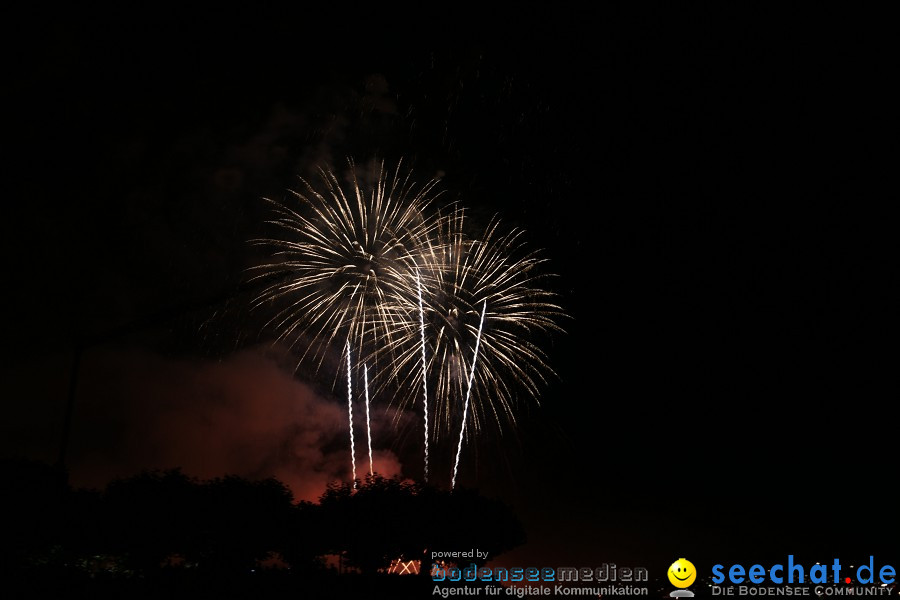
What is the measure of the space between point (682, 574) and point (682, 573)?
0.05 meters

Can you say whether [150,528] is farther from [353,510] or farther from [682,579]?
[682,579]

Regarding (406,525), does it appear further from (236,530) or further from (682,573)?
(682,573)

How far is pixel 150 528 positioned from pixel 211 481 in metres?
3.21

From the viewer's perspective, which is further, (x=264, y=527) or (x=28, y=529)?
(x=264, y=527)

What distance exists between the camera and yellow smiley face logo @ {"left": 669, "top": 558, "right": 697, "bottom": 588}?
28.1 meters

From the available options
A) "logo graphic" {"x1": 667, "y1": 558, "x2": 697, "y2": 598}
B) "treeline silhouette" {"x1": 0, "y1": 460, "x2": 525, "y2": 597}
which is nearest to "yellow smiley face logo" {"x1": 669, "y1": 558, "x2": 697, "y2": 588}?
"logo graphic" {"x1": 667, "y1": 558, "x2": 697, "y2": 598}

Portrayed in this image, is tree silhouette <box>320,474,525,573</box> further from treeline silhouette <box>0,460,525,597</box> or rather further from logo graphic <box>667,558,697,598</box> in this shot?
logo graphic <box>667,558,697,598</box>

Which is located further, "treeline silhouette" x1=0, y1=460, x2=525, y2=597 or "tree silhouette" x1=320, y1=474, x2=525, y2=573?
"tree silhouette" x1=320, y1=474, x2=525, y2=573

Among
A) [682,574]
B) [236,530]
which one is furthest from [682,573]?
[236,530]

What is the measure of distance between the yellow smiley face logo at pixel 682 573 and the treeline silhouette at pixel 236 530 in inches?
312

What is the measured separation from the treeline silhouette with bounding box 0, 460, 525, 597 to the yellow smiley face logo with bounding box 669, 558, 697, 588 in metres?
7.93

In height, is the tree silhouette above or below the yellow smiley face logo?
above

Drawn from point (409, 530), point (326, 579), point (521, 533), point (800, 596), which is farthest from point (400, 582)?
point (800, 596)

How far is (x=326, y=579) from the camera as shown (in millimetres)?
28703
